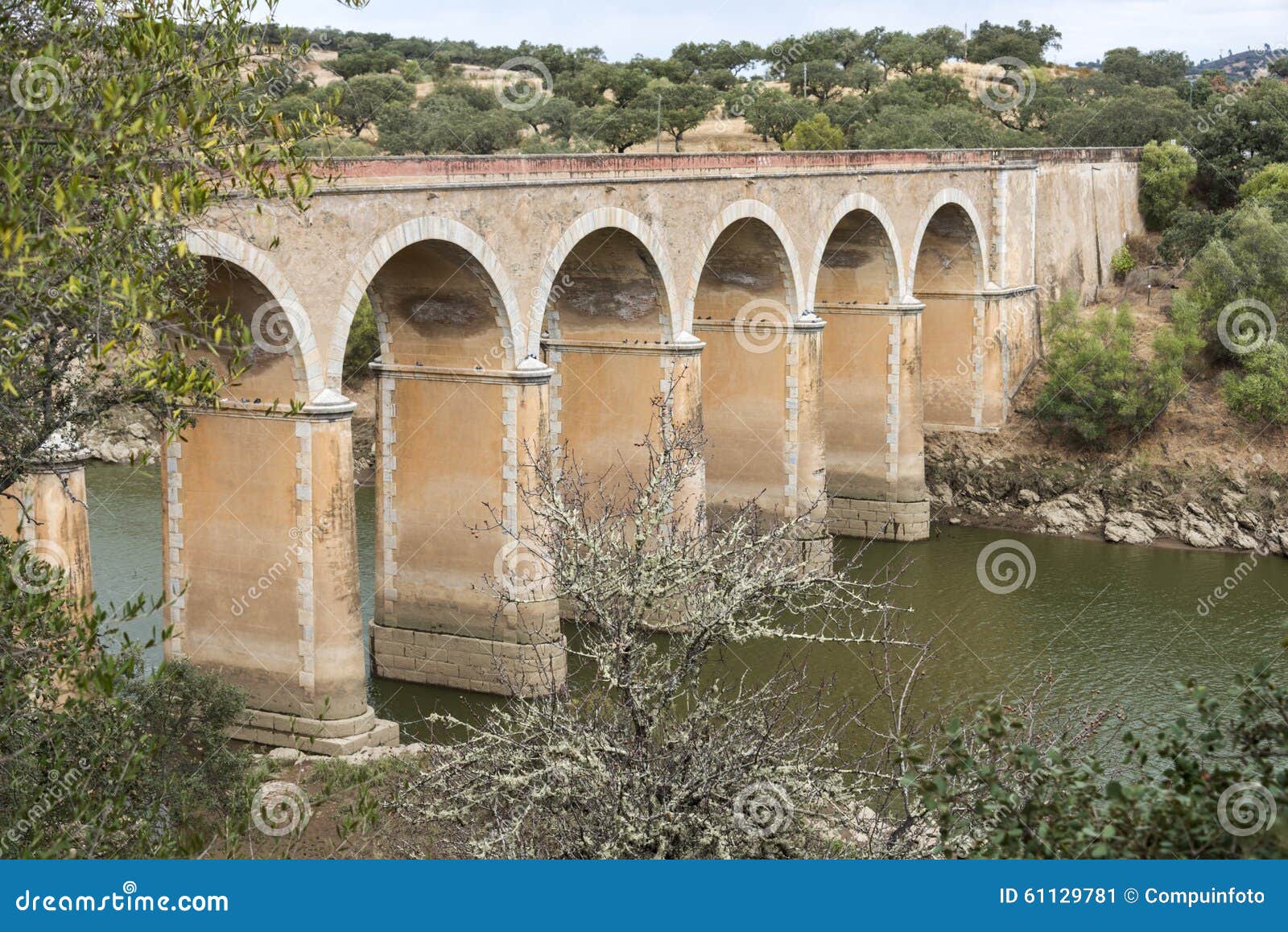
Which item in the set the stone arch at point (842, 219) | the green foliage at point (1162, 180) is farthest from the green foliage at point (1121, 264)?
the stone arch at point (842, 219)

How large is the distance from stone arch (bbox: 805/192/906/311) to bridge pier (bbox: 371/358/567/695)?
1021 centimetres

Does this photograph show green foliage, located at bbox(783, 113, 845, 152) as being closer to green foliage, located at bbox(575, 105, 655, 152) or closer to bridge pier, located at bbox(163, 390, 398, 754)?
green foliage, located at bbox(575, 105, 655, 152)

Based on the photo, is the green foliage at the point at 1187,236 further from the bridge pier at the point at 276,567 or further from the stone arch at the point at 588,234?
the bridge pier at the point at 276,567

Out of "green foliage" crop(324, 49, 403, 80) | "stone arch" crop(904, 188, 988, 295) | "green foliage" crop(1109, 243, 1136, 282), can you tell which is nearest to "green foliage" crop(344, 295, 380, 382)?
"stone arch" crop(904, 188, 988, 295)

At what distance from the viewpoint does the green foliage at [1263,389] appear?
38844 mm

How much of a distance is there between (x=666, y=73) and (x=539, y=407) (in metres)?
58.2

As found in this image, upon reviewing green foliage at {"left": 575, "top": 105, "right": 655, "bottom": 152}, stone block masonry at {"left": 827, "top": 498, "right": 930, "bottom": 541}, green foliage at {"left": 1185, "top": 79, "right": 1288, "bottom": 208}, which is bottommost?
stone block masonry at {"left": 827, "top": 498, "right": 930, "bottom": 541}

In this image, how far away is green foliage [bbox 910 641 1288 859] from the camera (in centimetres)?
882

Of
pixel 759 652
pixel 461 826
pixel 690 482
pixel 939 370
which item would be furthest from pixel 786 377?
pixel 461 826

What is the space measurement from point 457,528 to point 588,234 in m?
5.63

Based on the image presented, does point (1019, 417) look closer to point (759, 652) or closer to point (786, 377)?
point (786, 377)

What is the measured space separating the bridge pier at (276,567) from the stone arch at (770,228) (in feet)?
30.5

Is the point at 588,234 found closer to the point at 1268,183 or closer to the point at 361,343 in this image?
the point at 361,343

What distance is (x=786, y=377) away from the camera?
109 ft
